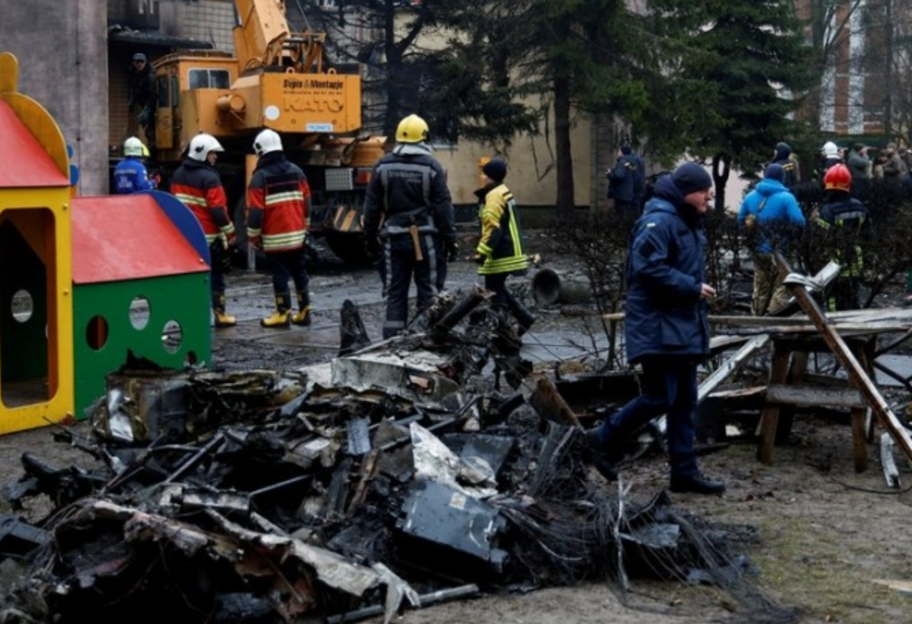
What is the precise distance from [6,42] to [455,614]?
15390 millimetres

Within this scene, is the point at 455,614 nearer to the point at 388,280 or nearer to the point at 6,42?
the point at 388,280

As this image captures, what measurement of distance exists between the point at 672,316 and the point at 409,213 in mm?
4432

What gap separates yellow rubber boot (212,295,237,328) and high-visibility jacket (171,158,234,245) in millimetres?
834

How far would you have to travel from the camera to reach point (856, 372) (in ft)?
25.9

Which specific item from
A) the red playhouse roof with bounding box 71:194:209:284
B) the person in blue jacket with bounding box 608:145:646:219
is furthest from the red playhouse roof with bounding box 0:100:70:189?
the person in blue jacket with bounding box 608:145:646:219

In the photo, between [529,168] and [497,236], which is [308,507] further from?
[529,168]

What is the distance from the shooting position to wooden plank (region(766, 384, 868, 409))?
8273mm

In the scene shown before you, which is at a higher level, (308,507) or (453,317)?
(453,317)

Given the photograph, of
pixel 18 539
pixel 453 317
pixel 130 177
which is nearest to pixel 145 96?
pixel 130 177

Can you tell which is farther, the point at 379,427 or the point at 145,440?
the point at 145,440

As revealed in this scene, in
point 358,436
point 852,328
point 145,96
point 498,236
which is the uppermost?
point 145,96

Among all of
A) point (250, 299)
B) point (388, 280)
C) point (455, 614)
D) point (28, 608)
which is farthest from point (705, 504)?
point (250, 299)

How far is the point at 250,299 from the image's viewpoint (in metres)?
17.8

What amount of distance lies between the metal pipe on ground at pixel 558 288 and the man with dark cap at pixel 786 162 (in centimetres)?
254
